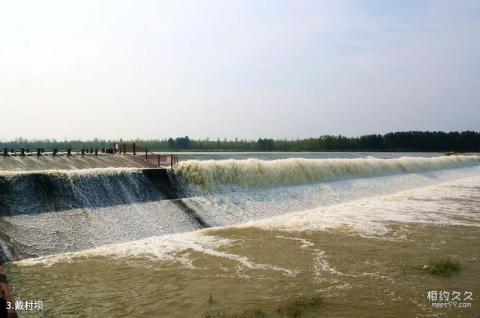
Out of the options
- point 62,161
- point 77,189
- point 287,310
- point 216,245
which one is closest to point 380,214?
point 216,245

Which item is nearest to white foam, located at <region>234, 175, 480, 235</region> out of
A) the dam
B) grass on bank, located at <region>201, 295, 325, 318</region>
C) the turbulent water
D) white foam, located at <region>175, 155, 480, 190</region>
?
the turbulent water

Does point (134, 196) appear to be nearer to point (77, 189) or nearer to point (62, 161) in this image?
point (77, 189)

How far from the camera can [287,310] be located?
373 inches

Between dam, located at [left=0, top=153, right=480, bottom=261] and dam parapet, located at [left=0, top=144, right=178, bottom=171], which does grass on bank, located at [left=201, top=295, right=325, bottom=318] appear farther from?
dam parapet, located at [left=0, top=144, right=178, bottom=171]

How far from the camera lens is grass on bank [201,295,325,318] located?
9.23 meters

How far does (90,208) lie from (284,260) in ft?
27.4

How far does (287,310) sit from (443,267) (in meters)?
5.56

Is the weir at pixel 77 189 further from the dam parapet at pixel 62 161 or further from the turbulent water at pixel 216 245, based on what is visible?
the dam parapet at pixel 62 161

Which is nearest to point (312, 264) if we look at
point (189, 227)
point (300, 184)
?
point (189, 227)

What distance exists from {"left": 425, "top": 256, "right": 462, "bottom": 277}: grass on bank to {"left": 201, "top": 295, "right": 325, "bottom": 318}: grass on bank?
415 cm

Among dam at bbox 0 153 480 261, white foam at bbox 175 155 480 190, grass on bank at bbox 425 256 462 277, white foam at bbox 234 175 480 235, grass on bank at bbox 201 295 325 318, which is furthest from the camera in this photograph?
white foam at bbox 175 155 480 190

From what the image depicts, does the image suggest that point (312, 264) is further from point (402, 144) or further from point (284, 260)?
point (402, 144)

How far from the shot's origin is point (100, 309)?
9.60 metres

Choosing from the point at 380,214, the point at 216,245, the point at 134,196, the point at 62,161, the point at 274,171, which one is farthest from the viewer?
the point at 274,171
